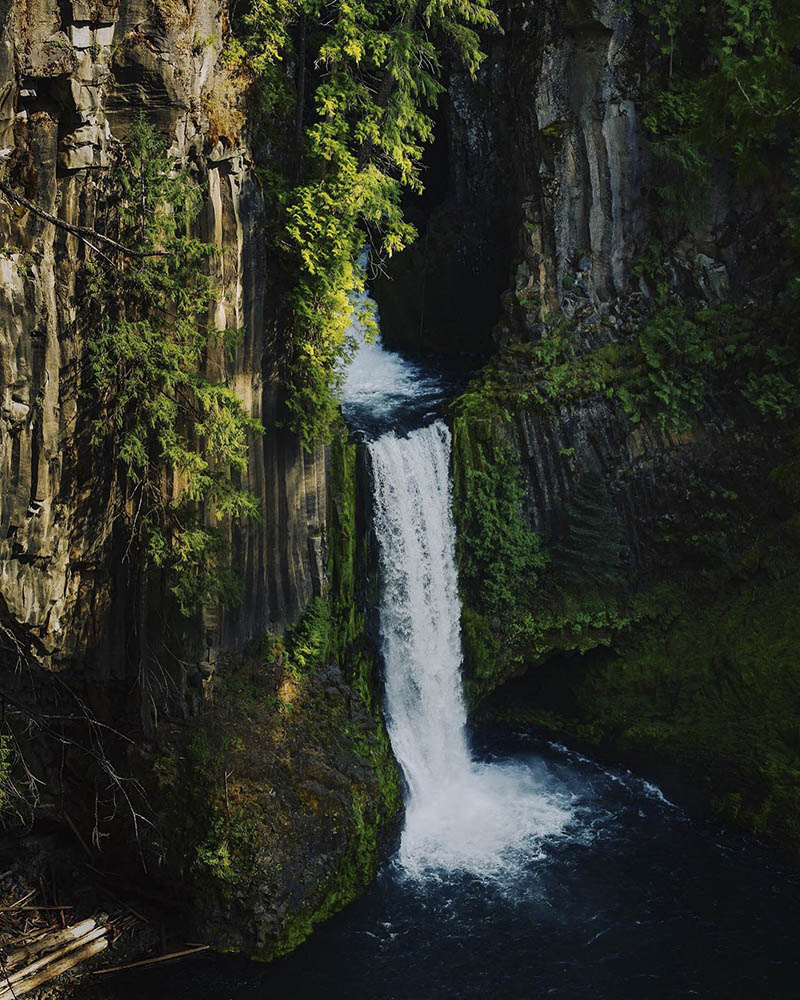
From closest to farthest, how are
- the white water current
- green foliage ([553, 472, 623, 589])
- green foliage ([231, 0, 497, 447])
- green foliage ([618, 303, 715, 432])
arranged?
green foliage ([231, 0, 497, 447]) → the white water current → green foliage ([553, 472, 623, 589]) → green foliage ([618, 303, 715, 432])

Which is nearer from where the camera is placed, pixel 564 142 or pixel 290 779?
pixel 290 779

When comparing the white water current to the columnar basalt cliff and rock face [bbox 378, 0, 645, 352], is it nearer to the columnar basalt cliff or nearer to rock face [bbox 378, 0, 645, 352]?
the columnar basalt cliff

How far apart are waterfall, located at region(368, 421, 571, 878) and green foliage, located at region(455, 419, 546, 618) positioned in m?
0.42

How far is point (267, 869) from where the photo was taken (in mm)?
13969

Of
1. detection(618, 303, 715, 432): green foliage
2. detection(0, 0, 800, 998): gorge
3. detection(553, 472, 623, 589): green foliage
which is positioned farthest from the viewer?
detection(618, 303, 715, 432): green foliage

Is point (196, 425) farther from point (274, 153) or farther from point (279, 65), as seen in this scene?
point (279, 65)

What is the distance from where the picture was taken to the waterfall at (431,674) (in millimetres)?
16875

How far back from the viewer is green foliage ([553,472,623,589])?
19062mm

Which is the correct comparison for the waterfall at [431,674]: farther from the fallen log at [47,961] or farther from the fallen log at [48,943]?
the fallen log at [48,943]

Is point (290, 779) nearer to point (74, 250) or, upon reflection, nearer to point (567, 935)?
point (567, 935)

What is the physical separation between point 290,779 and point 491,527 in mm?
6666

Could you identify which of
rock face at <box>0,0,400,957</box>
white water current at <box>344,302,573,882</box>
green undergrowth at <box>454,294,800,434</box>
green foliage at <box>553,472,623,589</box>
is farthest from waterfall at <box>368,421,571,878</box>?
green foliage at <box>553,472,623,589</box>

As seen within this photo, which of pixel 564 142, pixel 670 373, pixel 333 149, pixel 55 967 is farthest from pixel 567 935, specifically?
pixel 564 142

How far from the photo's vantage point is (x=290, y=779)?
14938 mm
